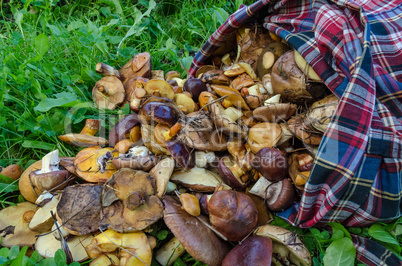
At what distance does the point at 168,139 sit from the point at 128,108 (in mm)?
Answer: 758

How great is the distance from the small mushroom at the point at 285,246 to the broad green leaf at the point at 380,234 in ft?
1.50

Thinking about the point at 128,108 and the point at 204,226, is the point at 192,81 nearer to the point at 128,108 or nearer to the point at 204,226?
the point at 128,108

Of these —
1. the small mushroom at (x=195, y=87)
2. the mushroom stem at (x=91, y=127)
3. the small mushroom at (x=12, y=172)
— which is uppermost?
the small mushroom at (x=195, y=87)

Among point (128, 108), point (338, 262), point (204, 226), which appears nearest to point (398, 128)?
point (338, 262)

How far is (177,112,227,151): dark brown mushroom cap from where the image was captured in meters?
2.23

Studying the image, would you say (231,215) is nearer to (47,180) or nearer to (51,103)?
(47,180)

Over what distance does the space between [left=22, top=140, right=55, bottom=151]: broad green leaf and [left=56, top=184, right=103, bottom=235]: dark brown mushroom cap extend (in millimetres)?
853

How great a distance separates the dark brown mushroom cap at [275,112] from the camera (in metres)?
2.21

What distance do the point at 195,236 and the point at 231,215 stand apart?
0.27 m

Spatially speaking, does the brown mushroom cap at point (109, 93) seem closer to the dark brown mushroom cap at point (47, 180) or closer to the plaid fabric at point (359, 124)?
the dark brown mushroom cap at point (47, 180)

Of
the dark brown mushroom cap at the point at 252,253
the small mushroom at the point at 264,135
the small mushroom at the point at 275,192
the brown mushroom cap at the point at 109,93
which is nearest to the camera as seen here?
the dark brown mushroom cap at the point at 252,253

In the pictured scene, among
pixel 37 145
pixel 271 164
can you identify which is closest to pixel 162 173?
pixel 271 164

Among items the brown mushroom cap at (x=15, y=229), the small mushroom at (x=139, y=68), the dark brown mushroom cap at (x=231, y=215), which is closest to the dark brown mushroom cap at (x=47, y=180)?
the brown mushroom cap at (x=15, y=229)

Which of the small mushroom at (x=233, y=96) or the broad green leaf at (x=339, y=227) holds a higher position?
the small mushroom at (x=233, y=96)
